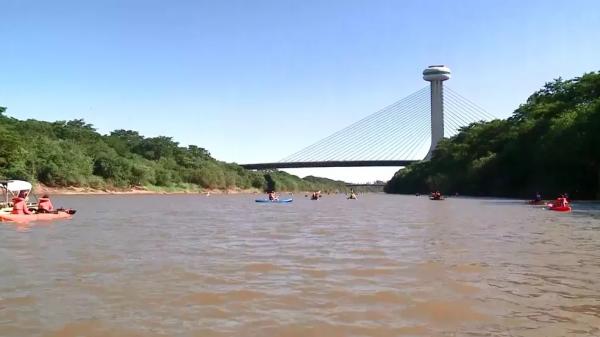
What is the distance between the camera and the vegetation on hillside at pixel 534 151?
52625 millimetres

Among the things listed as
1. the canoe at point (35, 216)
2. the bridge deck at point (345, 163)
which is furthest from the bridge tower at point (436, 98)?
the canoe at point (35, 216)

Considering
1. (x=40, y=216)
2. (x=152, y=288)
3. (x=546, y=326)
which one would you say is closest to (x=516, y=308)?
(x=546, y=326)

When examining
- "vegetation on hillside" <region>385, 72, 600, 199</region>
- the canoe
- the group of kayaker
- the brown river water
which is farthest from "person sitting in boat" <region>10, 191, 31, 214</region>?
"vegetation on hillside" <region>385, 72, 600, 199</region>

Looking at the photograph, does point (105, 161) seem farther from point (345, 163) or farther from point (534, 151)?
Answer: point (534, 151)

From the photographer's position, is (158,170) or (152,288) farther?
(158,170)

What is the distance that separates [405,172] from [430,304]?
11700cm

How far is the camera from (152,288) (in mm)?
10148

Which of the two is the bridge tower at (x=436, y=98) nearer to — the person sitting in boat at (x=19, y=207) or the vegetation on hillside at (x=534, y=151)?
the vegetation on hillside at (x=534, y=151)

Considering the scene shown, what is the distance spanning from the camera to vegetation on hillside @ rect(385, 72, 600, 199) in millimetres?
52625

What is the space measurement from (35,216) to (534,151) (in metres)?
53.5

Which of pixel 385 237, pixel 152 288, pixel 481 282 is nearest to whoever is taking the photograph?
pixel 152 288

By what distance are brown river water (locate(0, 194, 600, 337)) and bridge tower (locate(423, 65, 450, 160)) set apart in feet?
289

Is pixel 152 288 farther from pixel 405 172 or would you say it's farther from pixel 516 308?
pixel 405 172

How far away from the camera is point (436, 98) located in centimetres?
10619
